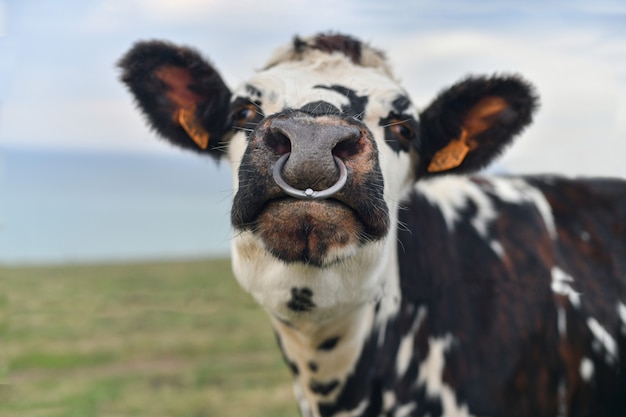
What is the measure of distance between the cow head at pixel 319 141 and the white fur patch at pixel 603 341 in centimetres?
116

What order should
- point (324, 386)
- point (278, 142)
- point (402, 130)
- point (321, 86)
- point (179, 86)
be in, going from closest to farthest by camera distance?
point (278, 142) < point (321, 86) < point (402, 130) < point (324, 386) < point (179, 86)

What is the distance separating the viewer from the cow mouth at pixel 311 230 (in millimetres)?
3227

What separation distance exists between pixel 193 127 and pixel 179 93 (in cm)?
25

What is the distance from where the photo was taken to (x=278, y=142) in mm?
3238

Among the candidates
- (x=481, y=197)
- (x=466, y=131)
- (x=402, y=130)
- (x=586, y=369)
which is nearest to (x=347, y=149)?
(x=402, y=130)

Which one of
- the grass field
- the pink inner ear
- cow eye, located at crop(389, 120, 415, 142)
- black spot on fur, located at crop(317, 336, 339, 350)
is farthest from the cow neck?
the grass field

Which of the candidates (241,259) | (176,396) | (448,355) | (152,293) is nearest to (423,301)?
(448,355)

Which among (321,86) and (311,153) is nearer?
(311,153)

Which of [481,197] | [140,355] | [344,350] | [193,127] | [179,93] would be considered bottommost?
[140,355]

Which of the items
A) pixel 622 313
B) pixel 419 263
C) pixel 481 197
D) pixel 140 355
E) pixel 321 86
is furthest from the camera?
pixel 140 355

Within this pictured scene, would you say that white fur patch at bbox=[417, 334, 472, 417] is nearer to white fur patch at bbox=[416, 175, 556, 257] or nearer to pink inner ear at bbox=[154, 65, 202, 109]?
white fur patch at bbox=[416, 175, 556, 257]

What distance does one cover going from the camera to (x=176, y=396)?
1011 centimetres

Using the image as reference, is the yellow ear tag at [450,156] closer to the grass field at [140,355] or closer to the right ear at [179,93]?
the right ear at [179,93]

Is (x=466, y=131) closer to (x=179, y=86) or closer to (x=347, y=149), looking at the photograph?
(x=347, y=149)
